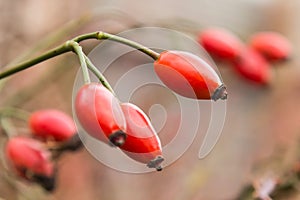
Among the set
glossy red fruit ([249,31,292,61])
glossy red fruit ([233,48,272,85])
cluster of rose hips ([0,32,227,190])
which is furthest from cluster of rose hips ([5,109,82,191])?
glossy red fruit ([249,31,292,61])

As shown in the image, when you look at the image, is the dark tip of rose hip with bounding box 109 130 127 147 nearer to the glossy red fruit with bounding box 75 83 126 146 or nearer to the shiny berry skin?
the glossy red fruit with bounding box 75 83 126 146

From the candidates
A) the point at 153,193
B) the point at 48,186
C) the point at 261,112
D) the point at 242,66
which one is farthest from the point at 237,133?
the point at 48,186

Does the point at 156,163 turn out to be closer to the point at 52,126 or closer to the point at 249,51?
the point at 52,126

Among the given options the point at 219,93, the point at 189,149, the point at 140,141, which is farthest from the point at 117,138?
the point at 189,149

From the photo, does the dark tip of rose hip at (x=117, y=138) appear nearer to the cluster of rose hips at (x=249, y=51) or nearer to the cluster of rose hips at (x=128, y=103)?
the cluster of rose hips at (x=128, y=103)

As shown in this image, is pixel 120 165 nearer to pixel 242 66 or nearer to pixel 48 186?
pixel 242 66

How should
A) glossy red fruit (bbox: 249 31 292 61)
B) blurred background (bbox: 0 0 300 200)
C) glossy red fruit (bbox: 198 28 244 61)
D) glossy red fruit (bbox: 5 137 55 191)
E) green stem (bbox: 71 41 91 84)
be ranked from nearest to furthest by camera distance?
green stem (bbox: 71 41 91 84) < glossy red fruit (bbox: 5 137 55 191) < blurred background (bbox: 0 0 300 200) < glossy red fruit (bbox: 198 28 244 61) < glossy red fruit (bbox: 249 31 292 61)
